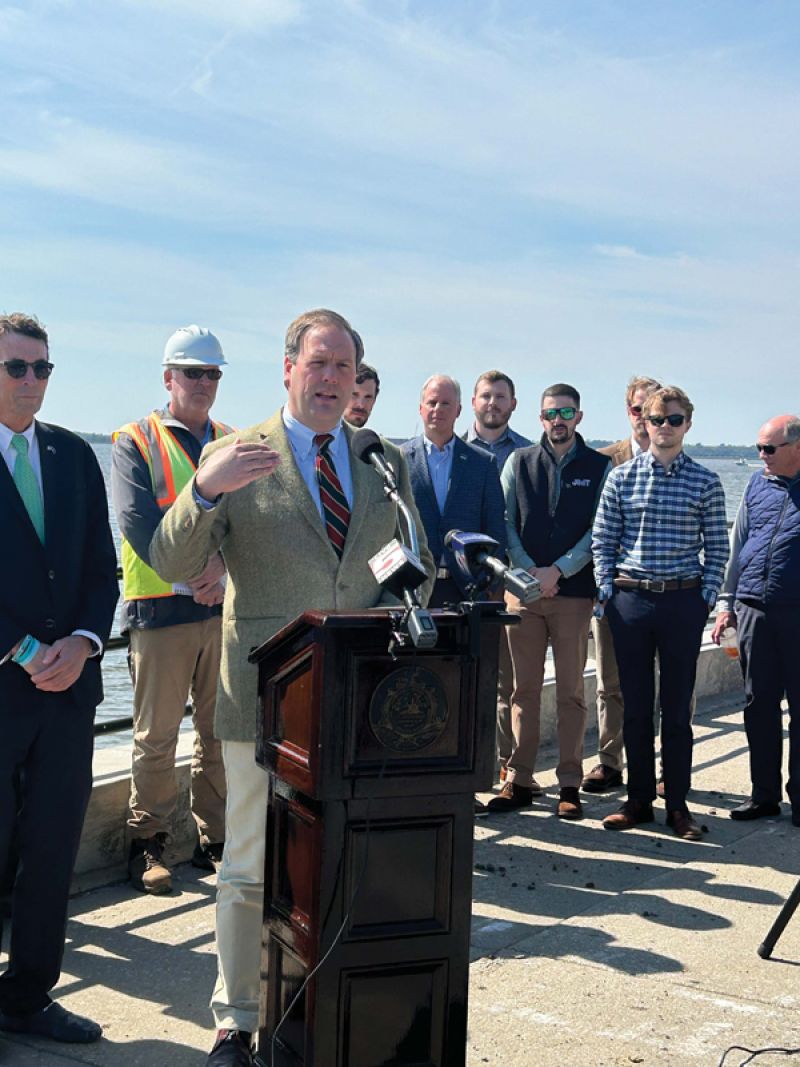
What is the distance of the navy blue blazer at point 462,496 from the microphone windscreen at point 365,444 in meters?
3.33

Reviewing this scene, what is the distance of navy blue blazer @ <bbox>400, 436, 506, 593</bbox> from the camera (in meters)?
7.09

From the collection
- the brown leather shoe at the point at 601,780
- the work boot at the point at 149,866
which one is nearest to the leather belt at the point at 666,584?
the brown leather shoe at the point at 601,780

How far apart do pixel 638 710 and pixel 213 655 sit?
2.43 metres

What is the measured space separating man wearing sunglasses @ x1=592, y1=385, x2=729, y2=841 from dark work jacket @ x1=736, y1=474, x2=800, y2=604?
38cm

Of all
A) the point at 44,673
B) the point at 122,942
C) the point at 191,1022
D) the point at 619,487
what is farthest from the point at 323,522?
the point at 619,487

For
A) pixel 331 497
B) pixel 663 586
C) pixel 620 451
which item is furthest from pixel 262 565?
pixel 620 451

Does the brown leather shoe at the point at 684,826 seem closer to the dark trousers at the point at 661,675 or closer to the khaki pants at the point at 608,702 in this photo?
the dark trousers at the point at 661,675

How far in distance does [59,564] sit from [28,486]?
0.28 meters

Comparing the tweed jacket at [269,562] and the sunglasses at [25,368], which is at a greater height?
the sunglasses at [25,368]

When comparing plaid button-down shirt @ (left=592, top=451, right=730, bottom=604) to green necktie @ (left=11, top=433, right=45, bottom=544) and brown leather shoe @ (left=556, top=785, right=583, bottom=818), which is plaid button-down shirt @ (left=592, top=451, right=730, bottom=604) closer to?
brown leather shoe @ (left=556, top=785, right=583, bottom=818)

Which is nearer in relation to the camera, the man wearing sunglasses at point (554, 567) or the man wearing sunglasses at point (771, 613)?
the man wearing sunglasses at point (771, 613)

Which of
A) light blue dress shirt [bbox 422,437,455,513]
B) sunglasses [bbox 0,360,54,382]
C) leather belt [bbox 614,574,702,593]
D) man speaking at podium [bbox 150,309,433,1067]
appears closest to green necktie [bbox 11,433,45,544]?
sunglasses [bbox 0,360,54,382]

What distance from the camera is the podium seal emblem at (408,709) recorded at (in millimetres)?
3248

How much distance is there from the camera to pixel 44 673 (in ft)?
13.7
